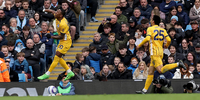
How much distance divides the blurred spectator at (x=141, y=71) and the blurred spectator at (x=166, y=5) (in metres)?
3.61

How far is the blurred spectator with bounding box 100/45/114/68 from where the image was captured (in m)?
13.8

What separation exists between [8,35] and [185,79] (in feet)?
20.9

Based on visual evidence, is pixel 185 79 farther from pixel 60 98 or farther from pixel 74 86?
pixel 60 98

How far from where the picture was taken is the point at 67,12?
16.0 meters

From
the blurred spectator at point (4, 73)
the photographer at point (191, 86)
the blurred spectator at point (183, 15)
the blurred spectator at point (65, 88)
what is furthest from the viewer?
the blurred spectator at point (183, 15)

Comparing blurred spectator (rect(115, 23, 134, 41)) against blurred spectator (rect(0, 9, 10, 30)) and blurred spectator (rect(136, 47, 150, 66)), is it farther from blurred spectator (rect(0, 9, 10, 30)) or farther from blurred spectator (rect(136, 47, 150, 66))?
blurred spectator (rect(0, 9, 10, 30))

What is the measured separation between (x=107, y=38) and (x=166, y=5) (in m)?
2.61

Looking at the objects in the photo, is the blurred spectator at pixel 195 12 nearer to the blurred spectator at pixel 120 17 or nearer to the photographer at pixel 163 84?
the blurred spectator at pixel 120 17

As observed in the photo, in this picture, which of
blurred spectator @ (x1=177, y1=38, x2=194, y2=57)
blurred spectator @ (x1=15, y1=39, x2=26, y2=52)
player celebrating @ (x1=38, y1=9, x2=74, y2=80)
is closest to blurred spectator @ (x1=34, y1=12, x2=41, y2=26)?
blurred spectator @ (x1=15, y1=39, x2=26, y2=52)

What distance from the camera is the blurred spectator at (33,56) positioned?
14.1 m

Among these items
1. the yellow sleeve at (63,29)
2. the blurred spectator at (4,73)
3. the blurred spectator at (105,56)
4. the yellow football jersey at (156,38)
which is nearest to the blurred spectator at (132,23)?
the blurred spectator at (105,56)

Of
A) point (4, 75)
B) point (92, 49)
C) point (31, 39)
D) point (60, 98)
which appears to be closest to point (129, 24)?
point (92, 49)

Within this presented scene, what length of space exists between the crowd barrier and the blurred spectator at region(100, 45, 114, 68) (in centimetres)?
188

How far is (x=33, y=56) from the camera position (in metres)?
14.2
